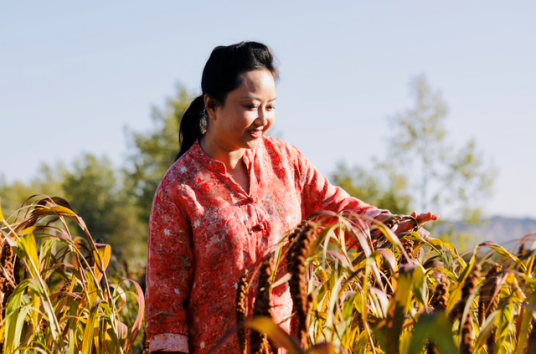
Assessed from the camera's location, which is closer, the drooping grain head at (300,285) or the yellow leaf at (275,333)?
the yellow leaf at (275,333)

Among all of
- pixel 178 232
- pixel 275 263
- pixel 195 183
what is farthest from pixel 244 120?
pixel 275 263

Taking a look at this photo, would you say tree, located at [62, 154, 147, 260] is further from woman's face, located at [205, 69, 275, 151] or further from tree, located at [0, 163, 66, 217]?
woman's face, located at [205, 69, 275, 151]

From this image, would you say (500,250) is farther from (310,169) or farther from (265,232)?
(310,169)

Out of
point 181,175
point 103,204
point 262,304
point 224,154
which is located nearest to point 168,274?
point 181,175

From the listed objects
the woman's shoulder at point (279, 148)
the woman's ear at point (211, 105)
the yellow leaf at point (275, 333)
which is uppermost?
the woman's ear at point (211, 105)

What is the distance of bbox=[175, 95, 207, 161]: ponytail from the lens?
1864mm

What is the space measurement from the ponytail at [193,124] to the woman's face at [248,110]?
314mm

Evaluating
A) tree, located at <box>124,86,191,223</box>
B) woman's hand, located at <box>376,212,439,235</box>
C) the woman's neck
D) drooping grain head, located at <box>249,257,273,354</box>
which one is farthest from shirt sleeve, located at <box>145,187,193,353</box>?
tree, located at <box>124,86,191,223</box>

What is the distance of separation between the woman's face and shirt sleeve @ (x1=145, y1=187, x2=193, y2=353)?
11.5 inches

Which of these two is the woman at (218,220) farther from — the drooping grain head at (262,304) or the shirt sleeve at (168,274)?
the drooping grain head at (262,304)

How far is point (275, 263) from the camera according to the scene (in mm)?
889

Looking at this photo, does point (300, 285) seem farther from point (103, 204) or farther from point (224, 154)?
point (103, 204)

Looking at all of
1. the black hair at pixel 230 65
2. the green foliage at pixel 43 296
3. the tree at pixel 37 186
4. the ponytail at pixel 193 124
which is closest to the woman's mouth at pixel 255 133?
the black hair at pixel 230 65

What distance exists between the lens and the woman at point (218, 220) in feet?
4.93
